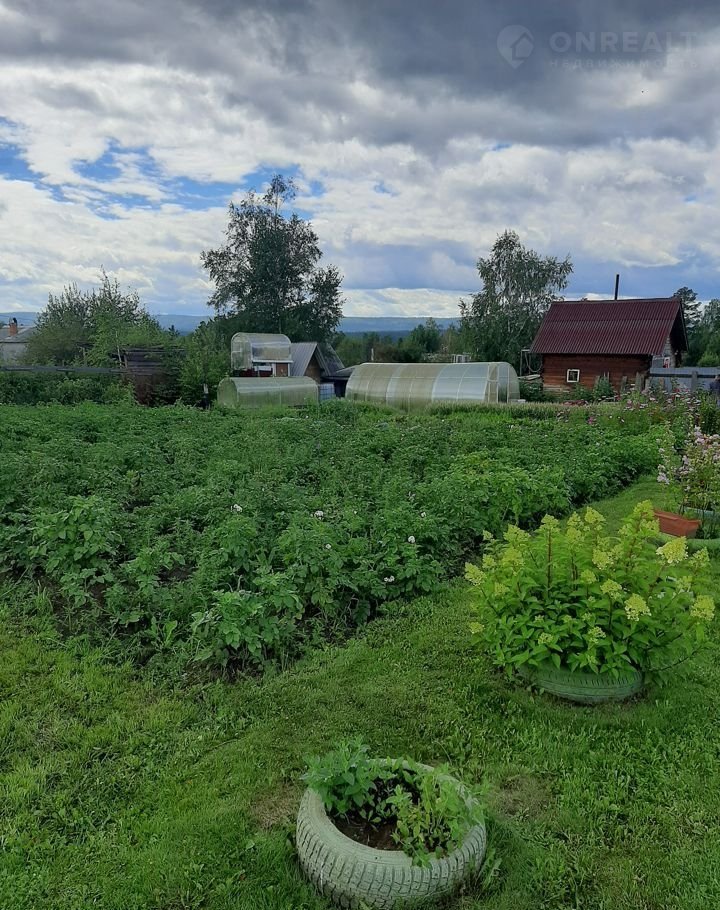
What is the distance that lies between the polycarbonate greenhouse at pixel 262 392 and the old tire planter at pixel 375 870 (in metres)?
15.9

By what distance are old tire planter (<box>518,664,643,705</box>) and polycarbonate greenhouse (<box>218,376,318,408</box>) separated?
15.0m

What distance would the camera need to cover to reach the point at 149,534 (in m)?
4.75

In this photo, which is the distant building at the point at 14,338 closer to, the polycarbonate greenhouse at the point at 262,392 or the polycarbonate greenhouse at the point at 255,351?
the polycarbonate greenhouse at the point at 255,351

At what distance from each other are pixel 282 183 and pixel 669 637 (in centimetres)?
3259

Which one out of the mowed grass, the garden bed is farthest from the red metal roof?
the mowed grass

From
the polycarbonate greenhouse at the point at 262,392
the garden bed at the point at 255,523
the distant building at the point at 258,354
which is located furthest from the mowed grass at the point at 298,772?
the distant building at the point at 258,354

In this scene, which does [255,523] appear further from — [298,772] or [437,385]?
[437,385]

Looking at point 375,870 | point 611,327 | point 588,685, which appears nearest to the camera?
point 375,870

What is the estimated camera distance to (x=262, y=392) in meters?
19.0

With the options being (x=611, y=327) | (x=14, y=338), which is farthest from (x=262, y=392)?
(x=14, y=338)

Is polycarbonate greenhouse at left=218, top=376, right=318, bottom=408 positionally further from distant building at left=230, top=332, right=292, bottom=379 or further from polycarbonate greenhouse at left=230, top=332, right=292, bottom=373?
polycarbonate greenhouse at left=230, top=332, right=292, bottom=373

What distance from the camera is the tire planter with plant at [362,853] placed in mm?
1934

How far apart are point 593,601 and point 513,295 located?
30.3 m

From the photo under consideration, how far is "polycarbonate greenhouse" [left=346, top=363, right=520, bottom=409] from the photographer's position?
714 inches
